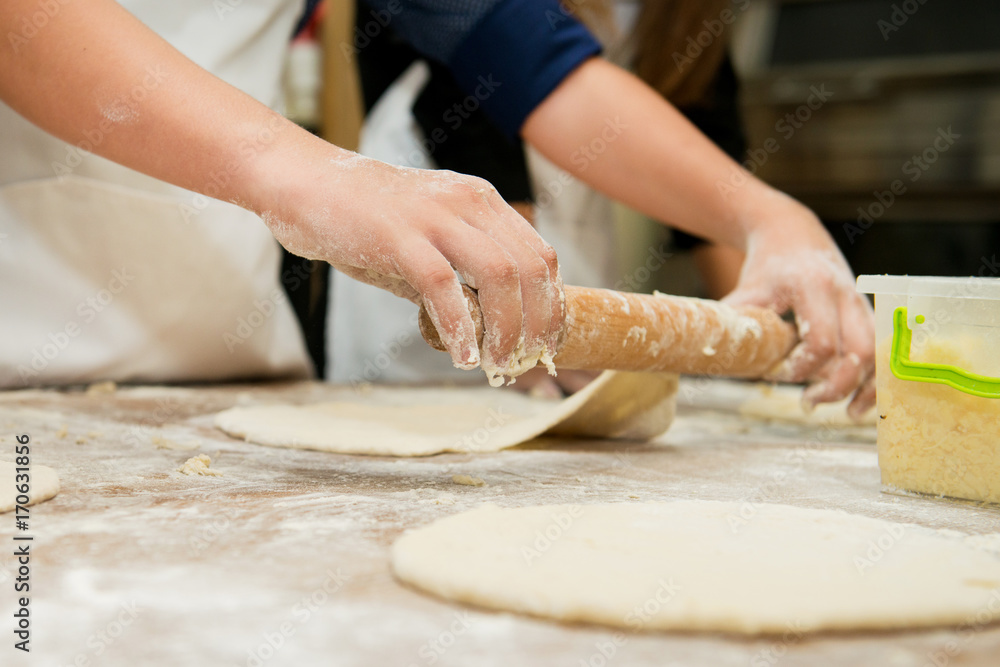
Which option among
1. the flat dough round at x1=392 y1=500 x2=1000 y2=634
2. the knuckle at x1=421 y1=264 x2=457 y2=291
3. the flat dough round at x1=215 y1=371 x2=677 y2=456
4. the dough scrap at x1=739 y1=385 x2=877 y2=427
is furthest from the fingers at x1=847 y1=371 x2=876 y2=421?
the knuckle at x1=421 y1=264 x2=457 y2=291

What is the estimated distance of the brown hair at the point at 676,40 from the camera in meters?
2.17

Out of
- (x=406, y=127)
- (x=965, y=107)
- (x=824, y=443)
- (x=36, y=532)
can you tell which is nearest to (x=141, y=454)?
(x=36, y=532)

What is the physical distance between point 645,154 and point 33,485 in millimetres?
1216

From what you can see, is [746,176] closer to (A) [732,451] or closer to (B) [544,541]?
(A) [732,451]

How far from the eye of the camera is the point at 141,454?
3.55 ft

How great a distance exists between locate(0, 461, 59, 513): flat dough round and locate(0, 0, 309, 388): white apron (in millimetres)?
753

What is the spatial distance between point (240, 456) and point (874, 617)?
2.68 ft

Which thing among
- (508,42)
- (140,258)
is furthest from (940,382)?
(140,258)

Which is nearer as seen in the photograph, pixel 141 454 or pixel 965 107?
pixel 141 454

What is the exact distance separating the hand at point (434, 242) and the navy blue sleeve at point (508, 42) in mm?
876

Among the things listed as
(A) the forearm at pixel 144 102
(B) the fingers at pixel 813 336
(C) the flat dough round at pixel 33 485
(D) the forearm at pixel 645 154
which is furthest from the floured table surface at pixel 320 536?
(D) the forearm at pixel 645 154

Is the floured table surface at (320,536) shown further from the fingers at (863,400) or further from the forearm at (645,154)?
the forearm at (645,154)

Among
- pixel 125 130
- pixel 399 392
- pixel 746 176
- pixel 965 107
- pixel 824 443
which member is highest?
pixel 965 107

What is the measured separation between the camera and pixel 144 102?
957 millimetres
